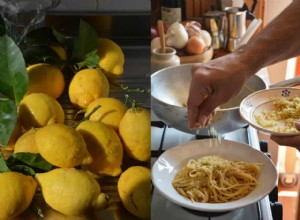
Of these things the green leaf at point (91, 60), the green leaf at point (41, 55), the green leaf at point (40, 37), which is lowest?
the green leaf at point (91, 60)

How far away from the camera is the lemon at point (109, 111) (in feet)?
1.73

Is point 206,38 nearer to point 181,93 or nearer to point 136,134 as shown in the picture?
point 181,93

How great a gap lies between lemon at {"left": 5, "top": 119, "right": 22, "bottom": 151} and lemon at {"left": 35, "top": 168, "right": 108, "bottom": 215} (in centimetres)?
7

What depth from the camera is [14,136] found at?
0.51 m

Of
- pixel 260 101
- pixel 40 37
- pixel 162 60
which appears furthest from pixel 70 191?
pixel 162 60

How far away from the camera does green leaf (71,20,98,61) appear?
612 millimetres

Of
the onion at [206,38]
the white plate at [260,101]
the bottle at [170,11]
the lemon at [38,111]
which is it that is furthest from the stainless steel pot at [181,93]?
the bottle at [170,11]

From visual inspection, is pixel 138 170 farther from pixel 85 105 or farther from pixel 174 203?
pixel 174 203

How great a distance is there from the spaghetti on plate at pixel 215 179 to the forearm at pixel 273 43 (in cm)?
17

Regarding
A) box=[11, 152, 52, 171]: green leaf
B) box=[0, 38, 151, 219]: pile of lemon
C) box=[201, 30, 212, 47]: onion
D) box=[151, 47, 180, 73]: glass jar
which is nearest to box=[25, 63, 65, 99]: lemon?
box=[0, 38, 151, 219]: pile of lemon

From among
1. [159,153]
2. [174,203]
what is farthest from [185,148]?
[174,203]

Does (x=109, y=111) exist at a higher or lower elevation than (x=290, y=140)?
higher

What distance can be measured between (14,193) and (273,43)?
58 cm

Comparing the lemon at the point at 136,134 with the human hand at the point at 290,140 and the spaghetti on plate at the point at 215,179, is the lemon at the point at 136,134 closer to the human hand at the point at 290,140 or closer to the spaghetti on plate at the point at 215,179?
the spaghetti on plate at the point at 215,179
